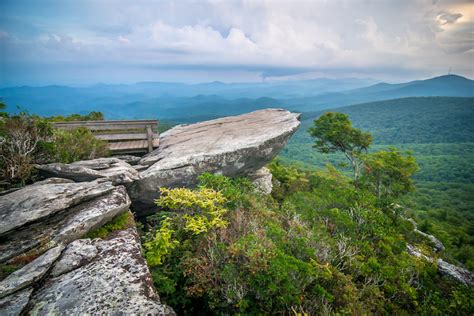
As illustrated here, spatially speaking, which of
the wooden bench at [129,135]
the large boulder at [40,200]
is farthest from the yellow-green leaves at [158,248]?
the wooden bench at [129,135]

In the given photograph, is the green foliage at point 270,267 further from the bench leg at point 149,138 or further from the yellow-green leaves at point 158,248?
the bench leg at point 149,138

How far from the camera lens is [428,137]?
6540 inches

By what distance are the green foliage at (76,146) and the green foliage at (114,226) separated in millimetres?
4068

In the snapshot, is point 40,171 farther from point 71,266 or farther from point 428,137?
point 428,137

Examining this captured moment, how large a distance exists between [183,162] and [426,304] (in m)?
9.73

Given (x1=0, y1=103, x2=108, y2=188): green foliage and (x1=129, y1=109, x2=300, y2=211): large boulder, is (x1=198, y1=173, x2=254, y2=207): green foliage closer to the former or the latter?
(x1=129, y1=109, x2=300, y2=211): large boulder

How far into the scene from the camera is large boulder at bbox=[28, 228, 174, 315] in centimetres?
438

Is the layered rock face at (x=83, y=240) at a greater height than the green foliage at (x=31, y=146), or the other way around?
the green foliage at (x=31, y=146)

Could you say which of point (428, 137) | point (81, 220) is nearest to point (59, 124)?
point (81, 220)

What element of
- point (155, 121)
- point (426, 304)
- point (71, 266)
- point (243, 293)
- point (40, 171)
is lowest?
point (426, 304)

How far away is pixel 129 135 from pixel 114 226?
711 centimetres

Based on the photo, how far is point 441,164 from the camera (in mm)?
104125

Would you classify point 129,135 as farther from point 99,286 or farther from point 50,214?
point 99,286

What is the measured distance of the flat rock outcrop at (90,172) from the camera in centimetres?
823
